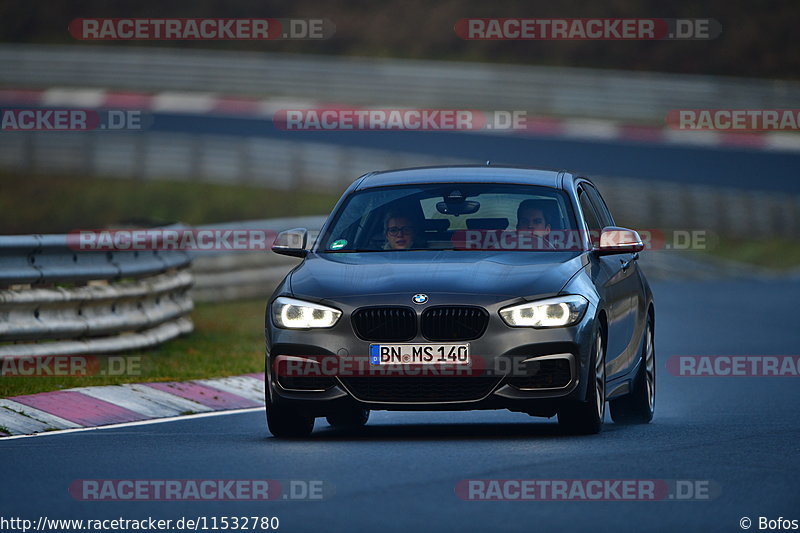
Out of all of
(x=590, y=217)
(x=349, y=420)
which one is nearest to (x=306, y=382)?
(x=349, y=420)

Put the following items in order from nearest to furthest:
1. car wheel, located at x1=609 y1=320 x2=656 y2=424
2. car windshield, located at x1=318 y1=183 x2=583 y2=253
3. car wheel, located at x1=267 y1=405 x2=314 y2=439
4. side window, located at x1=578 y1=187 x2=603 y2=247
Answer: car wheel, located at x1=267 y1=405 x2=314 y2=439 < car windshield, located at x1=318 y1=183 x2=583 y2=253 < side window, located at x1=578 y1=187 x2=603 y2=247 < car wheel, located at x1=609 y1=320 x2=656 y2=424

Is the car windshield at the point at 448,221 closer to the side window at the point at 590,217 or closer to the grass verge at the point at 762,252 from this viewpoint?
the side window at the point at 590,217

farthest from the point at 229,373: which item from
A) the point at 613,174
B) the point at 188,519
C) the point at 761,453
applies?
the point at 613,174

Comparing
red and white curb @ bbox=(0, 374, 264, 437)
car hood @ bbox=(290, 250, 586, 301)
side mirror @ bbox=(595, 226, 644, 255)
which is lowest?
red and white curb @ bbox=(0, 374, 264, 437)

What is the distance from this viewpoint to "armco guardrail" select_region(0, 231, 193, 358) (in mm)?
13836

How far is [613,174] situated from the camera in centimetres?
4047

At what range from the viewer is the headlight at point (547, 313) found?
1027 cm

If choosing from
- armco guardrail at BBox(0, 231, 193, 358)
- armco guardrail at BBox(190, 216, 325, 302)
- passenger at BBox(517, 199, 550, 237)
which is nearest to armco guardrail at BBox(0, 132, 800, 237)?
armco guardrail at BBox(190, 216, 325, 302)

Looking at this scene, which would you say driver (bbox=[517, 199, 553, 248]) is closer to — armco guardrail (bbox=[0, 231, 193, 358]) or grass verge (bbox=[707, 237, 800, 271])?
armco guardrail (bbox=[0, 231, 193, 358])

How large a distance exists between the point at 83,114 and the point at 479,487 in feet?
112

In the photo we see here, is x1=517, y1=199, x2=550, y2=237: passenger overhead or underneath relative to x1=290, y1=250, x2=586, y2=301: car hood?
overhead

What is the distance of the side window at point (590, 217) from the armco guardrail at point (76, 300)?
439 cm

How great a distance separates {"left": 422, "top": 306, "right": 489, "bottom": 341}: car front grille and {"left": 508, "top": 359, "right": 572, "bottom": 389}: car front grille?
0.35 metres

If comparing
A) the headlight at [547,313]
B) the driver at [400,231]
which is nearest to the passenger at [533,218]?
the driver at [400,231]
